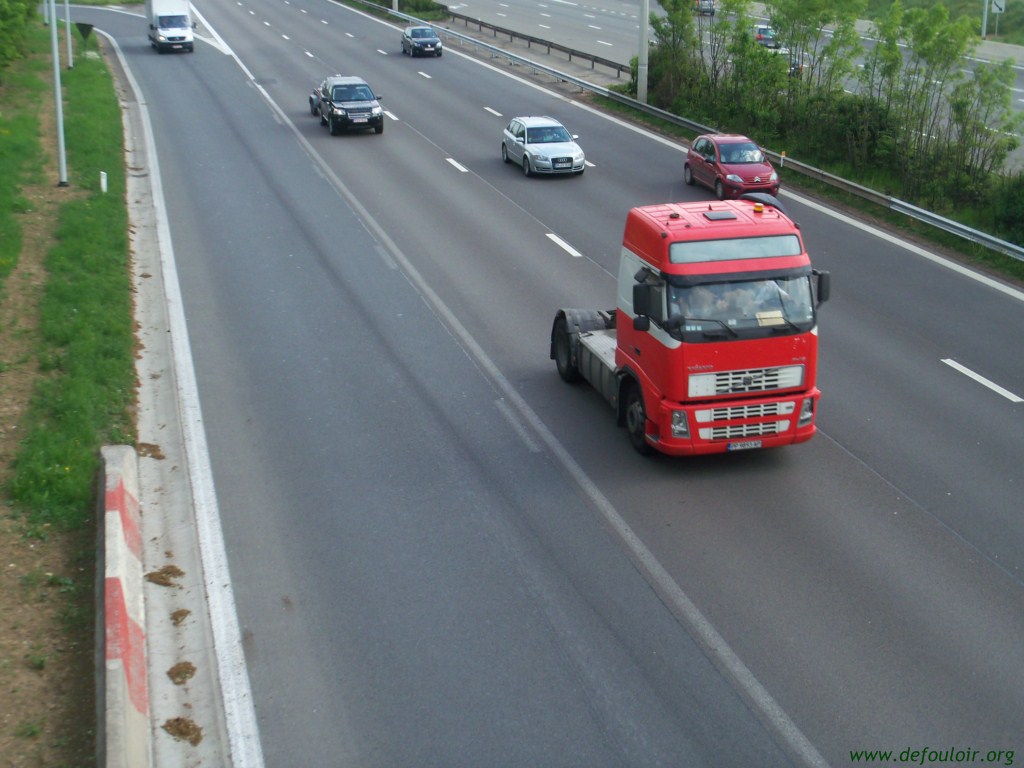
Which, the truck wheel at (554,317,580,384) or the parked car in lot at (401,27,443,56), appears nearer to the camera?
the truck wheel at (554,317,580,384)

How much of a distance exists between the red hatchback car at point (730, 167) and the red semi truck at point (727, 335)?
14.0m

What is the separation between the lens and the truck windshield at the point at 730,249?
1223 cm

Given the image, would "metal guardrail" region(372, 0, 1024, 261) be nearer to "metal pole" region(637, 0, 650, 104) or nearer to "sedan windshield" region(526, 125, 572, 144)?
"metal pole" region(637, 0, 650, 104)

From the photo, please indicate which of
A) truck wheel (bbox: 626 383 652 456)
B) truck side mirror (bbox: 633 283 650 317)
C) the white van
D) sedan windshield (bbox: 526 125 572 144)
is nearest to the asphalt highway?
truck wheel (bbox: 626 383 652 456)

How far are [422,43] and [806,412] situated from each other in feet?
142

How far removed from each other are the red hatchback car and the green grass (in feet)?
43.7

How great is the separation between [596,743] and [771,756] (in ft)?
4.01

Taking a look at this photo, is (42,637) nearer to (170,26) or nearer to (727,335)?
(727,335)

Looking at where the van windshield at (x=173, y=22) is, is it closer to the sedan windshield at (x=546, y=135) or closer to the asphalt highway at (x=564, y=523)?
the sedan windshield at (x=546, y=135)

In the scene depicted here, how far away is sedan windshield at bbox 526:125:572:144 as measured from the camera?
29688 mm

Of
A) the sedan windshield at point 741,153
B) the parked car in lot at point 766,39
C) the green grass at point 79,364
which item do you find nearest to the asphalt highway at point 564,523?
the green grass at point 79,364

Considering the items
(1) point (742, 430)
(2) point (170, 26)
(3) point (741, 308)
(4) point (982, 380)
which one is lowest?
(4) point (982, 380)

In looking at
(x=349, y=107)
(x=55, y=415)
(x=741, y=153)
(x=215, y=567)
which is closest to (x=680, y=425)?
(x=215, y=567)

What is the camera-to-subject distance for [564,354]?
15195 mm
